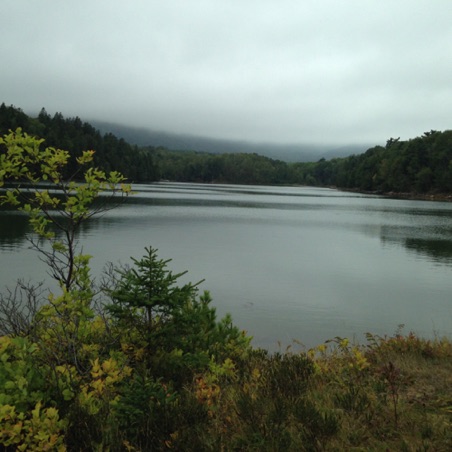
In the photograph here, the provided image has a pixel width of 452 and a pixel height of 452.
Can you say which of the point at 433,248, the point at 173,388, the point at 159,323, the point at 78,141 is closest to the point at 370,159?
the point at 78,141

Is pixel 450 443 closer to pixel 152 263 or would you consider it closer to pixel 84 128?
pixel 152 263

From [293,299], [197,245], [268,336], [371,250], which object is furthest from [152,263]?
[371,250]

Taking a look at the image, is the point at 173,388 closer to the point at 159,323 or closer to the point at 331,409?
the point at 159,323

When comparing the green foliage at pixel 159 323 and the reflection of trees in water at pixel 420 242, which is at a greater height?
the green foliage at pixel 159 323

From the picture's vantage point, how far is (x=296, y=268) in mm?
24141

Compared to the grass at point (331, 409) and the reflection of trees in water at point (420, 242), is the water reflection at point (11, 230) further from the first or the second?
the reflection of trees in water at point (420, 242)

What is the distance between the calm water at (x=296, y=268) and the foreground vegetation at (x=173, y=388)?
206 inches

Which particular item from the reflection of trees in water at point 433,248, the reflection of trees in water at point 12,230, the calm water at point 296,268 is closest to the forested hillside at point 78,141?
the reflection of trees in water at point 12,230

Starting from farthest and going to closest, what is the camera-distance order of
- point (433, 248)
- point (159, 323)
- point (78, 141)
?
point (78, 141)
point (433, 248)
point (159, 323)

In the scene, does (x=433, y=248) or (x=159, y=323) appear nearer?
(x=159, y=323)

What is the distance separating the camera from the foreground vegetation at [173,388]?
4.57 metres

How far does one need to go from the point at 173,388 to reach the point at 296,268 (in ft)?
60.9

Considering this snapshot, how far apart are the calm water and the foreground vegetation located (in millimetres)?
5226

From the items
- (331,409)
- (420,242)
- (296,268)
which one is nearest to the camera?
(331,409)
